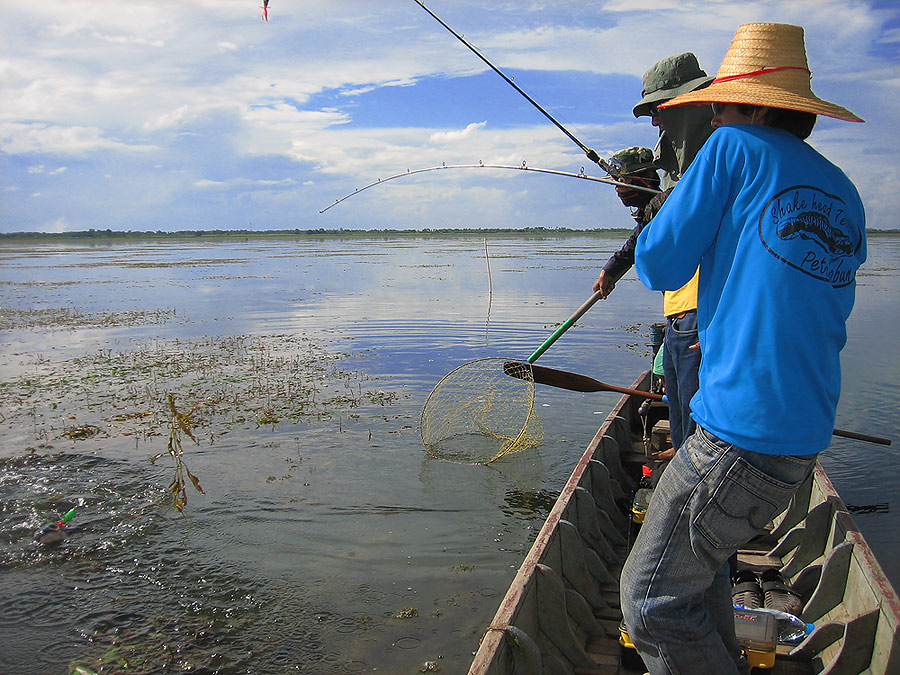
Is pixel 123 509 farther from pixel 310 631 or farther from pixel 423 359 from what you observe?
pixel 423 359

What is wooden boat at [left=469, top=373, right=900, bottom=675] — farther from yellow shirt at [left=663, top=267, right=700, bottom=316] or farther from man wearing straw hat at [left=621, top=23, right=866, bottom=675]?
yellow shirt at [left=663, top=267, right=700, bottom=316]

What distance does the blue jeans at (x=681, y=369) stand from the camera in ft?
9.45

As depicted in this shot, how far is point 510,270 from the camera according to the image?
103 ft

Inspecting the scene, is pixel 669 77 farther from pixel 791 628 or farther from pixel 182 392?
pixel 182 392

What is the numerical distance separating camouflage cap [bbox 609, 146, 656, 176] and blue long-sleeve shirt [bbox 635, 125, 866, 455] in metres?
2.05

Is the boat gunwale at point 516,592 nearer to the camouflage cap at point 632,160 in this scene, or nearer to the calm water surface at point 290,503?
the calm water surface at point 290,503

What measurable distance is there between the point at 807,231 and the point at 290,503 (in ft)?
17.8

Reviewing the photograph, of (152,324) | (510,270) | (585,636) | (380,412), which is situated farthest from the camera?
(510,270)

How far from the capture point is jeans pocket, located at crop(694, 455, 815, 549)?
1.71 m

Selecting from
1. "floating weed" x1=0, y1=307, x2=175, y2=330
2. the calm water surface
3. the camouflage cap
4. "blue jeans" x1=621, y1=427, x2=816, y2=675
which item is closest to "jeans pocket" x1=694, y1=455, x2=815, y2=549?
"blue jeans" x1=621, y1=427, x2=816, y2=675

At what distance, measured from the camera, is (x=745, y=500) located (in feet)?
5.66

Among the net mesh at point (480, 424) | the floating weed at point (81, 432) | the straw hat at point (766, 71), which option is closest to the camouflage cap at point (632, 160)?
the straw hat at point (766, 71)

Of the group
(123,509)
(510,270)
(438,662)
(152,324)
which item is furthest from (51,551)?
(510,270)

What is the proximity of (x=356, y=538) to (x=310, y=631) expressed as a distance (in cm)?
124
